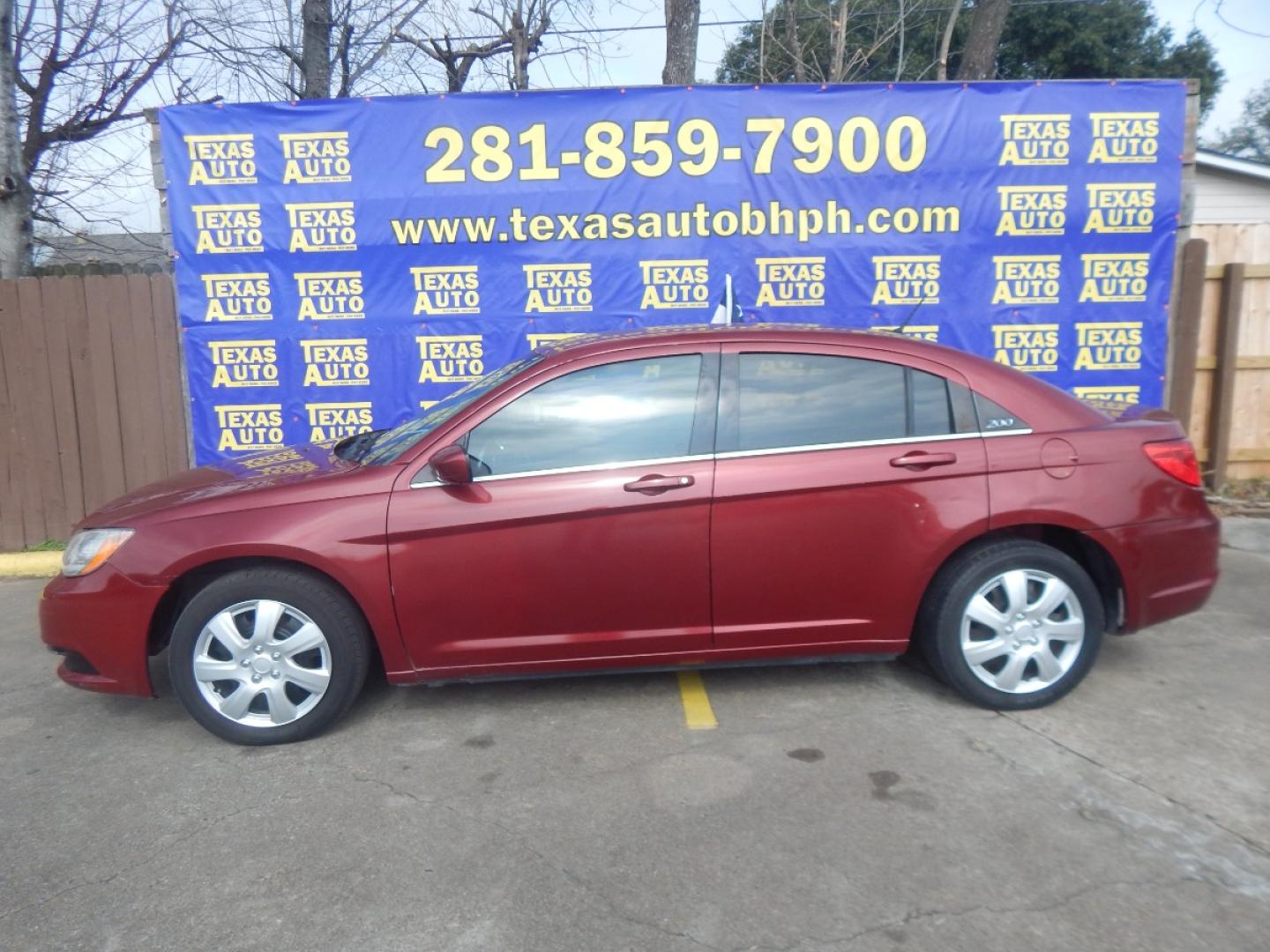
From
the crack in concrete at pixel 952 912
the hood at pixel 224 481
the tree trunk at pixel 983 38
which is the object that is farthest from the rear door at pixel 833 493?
the tree trunk at pixel 983 38

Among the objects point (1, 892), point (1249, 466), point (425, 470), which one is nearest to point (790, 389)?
point (425, 470)


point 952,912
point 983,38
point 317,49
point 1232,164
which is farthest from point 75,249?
point 1232,164

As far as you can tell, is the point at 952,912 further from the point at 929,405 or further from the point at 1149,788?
the point at 929,405

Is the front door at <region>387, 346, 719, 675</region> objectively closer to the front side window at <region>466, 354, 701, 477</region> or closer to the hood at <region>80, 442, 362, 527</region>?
the front side window at <region>466, 354, 701, 477</region>

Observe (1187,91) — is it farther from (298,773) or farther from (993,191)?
(298,773)

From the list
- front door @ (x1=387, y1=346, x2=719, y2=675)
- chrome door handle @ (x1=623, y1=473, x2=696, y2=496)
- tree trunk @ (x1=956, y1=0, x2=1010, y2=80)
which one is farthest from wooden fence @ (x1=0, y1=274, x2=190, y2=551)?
tree trunk @ (x1=956, y1=0, x2=1010, y2=80)

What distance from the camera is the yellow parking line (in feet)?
13.7

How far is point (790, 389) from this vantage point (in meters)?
4.20

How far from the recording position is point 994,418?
420 cm

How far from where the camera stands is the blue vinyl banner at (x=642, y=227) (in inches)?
282

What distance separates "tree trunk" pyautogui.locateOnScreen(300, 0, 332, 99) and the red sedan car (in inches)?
415

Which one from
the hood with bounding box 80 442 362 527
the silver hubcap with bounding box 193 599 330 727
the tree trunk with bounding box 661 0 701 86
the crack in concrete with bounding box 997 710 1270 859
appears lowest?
the crack in concrete with bounding box 997 710 1270 859

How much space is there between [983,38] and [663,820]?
11.3 metres

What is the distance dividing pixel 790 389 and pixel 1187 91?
519cm
